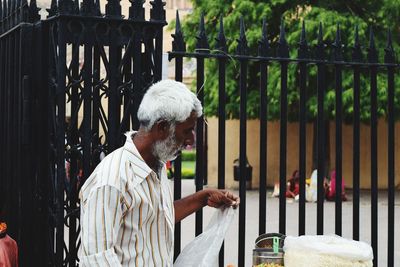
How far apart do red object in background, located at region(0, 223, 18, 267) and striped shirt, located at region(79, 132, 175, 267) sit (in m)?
1.44

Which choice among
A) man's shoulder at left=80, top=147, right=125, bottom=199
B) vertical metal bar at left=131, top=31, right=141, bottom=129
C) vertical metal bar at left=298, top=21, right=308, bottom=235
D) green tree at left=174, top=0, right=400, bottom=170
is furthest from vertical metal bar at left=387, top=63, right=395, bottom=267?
green tree at left=174, top=0, right=400, bottom=170

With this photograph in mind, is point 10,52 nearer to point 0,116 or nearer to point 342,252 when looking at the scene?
point 0,116

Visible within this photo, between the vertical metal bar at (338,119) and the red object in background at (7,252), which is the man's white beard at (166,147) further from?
the vertical metal bar at (338,119)

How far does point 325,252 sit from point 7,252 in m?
1.83

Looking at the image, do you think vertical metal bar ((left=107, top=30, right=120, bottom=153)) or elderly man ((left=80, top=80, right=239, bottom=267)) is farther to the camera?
vertical metal bar ((left=107, top=30, right=120, bottom=153))

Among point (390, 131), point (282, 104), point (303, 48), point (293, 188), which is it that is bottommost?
point (293, 188)

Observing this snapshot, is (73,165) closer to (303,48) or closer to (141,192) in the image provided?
(141,192)

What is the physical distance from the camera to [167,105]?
3305mm

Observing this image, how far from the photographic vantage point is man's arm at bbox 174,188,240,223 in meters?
3.93

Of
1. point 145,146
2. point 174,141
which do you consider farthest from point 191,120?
point 145,146

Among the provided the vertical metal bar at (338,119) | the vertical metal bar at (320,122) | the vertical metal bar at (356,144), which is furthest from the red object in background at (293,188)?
the vertical metal bar at (320,122)

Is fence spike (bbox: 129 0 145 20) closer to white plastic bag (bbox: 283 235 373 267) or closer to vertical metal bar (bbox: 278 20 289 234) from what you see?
vertical metal bar (bbox: 278 20 289 234)

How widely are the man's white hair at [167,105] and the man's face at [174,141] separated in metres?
0.03

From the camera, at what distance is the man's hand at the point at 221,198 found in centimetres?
393
